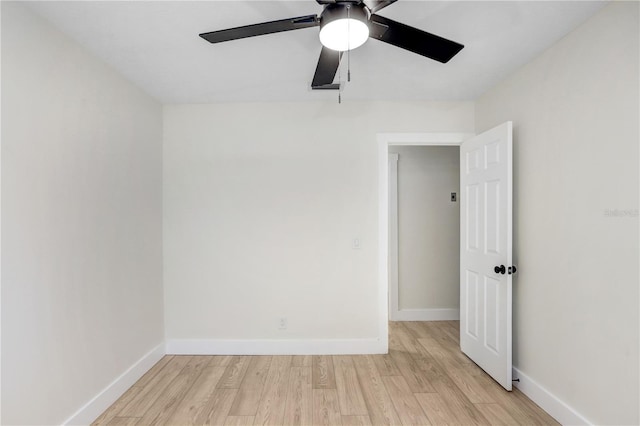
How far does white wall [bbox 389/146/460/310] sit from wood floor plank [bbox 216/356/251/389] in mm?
2102

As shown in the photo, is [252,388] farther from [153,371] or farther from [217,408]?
[153,371]

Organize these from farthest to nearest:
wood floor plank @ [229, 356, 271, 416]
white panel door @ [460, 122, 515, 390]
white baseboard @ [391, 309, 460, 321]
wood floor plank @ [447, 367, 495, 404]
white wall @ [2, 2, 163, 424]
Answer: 1. white baseboard @ [391, 309, 460, 321]
2. white panel door @ [460, 122, 515, 390]
3. wood floor plank @ [447, 367, 495, 404]
4. wood floor plank @ [229, 356, 271, 416]
5. white wall @ [2, 2, 163, 424]

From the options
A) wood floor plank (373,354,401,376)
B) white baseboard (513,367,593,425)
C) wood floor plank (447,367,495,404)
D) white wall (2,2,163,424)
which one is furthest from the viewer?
wood floor plank (373,354,401,376)

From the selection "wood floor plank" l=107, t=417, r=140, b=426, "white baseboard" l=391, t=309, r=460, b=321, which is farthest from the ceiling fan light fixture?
"white baseboard" l=391, t=309, r=460, b=321

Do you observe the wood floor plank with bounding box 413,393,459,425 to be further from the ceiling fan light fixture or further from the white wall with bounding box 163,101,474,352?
the ceiling fan light fixture

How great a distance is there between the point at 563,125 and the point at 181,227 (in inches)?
124

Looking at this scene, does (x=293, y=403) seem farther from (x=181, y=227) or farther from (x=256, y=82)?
(x=256, y=82)

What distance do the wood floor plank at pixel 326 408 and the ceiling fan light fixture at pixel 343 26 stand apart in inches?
85.8

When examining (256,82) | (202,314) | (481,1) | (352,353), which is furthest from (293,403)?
(481,1)

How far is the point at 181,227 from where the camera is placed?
314 cm

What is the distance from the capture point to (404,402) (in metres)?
2.29

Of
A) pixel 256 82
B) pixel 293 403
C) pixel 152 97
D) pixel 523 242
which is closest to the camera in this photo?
pixel 293 403

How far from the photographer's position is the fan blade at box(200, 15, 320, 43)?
1361 millimetres

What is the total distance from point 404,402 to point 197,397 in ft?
4.89
